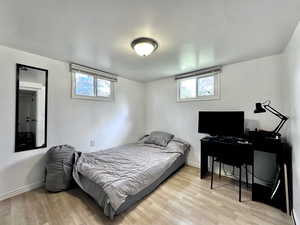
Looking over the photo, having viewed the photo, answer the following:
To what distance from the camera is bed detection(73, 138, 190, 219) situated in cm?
162

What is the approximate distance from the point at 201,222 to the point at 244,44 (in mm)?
2470

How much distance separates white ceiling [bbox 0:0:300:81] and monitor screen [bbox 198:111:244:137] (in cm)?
105

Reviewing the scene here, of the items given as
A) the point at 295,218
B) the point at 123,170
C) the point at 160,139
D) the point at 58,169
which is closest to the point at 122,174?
the point at 123,170

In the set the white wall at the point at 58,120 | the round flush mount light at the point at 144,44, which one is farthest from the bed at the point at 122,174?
the round flush mount light at the point at 144,44

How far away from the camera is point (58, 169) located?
2.18 metres

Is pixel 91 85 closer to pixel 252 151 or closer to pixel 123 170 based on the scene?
pixel 123 170

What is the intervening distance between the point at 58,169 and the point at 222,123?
3.00 metres

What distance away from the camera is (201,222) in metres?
1.61

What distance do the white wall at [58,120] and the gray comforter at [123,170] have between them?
26.4 inches

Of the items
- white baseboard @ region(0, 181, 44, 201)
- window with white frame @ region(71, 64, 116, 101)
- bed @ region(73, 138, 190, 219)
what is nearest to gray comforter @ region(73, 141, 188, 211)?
bed @ region(73, 138, 190, 219)

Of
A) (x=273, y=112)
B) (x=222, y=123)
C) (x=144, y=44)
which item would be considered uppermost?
(x=144, y=44)

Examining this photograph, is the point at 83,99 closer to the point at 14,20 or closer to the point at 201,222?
the point at 14,20

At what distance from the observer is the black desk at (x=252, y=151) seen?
1.86 metres

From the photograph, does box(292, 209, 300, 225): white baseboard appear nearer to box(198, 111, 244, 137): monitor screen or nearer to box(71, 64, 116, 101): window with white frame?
box(198, 111, 244, 137): monitor screen
